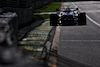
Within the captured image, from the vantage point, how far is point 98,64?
6816 millimetres

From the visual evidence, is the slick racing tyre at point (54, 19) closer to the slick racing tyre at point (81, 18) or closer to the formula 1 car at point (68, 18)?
the formula 1 car at point (68, 18)

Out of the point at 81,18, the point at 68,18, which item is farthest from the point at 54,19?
the point at 81,18

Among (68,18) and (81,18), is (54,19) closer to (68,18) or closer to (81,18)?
(68,18)

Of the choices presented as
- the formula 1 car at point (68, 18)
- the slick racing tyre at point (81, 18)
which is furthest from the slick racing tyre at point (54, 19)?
the slick racing tyre at point (81, 18)

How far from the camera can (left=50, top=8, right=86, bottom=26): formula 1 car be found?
57.6ft

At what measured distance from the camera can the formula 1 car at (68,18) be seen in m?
17.6

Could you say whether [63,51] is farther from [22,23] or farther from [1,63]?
[22,23]

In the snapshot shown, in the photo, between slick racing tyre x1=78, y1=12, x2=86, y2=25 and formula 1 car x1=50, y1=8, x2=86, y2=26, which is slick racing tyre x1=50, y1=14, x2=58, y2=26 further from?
slick racing tyre x1=78, y1=12, x2=86, y2=25

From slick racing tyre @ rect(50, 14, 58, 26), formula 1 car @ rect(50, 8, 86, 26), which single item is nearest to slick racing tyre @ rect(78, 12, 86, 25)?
formula 1 car @ rect(50, 8, 86, 26)

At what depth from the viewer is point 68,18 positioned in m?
17.6

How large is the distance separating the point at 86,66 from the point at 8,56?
4747 mm

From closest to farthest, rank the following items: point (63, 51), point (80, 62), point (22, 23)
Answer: point (80, 62) → point (63, 51) → point (22, 23)

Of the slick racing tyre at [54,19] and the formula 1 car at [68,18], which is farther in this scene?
the slick racing tyre at [54,19]

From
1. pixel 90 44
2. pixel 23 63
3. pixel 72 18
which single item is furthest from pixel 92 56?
pixel 72 18
